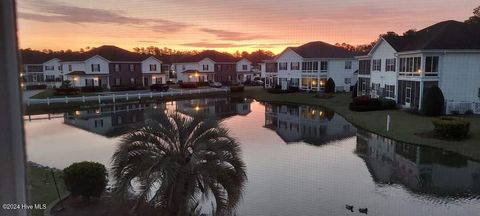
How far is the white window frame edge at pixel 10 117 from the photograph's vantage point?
0.63 meters

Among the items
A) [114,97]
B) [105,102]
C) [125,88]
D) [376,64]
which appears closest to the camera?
[376,64]

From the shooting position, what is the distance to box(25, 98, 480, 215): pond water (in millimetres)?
5020

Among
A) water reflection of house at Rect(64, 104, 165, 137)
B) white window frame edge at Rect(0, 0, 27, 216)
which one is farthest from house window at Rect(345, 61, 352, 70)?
white window frame edge at Rect(0, 0, 27, 216)

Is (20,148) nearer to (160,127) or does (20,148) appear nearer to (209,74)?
(160,127)

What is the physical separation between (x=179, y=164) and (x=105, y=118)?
39.0ft

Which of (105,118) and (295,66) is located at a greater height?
(295,66)

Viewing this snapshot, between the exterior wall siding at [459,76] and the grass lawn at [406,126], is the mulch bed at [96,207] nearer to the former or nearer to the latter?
the grass lawn at [406,126]

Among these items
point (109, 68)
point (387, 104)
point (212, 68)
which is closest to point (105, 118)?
point (387, 104)

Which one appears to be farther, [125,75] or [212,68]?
[212,68]

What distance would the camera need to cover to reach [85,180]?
436cm

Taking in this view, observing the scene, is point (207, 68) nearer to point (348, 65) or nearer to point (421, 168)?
point (348, 65)

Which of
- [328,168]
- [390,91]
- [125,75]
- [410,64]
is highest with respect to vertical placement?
[410,64]

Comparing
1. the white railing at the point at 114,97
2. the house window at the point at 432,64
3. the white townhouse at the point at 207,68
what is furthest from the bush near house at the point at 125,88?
the house window at the point at 432,64

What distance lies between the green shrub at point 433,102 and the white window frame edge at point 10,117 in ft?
44.5
